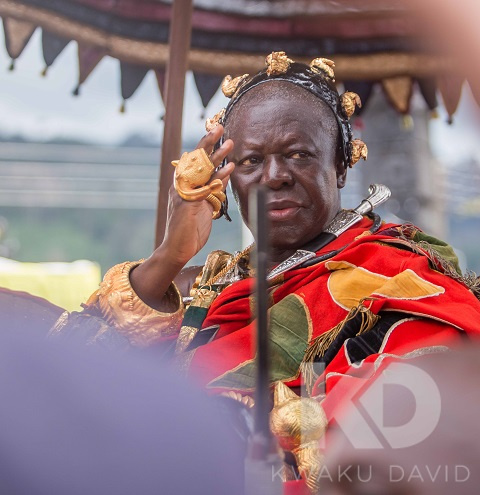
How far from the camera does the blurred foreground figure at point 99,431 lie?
3.07 ft

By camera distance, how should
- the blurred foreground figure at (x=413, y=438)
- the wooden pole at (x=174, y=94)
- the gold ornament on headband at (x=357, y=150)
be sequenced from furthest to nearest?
the wooden pole at (x=174, y=94)
the gold ornament on headband at (x=357, y=150)
the blurred foreground figure at (x=413, y=438)

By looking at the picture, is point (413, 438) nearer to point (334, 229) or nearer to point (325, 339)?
point (325, 339)

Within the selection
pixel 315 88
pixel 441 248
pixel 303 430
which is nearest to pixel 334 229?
pixel 441 248

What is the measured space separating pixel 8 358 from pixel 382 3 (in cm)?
199

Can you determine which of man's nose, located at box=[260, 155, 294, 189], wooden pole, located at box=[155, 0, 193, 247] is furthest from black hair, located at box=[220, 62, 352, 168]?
wooden pole, located at box=[155, 0, 193, 247]

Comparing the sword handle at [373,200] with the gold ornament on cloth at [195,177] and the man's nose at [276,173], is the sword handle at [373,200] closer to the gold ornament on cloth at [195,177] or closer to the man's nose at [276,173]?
the man's nose at [276,173]

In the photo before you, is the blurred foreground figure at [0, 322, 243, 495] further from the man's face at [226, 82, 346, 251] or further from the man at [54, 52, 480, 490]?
the man's face at [226, 82, 346, 251]

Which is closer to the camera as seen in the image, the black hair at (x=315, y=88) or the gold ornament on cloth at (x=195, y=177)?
the gold ornament on cloth at (x=195, y=177)

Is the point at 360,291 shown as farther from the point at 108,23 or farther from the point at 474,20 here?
the point at 108,23

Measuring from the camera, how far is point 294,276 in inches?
70.6

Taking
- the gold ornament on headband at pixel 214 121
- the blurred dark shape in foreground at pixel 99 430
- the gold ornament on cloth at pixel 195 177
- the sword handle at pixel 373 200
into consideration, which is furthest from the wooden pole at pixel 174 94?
the blurred dark shape in foreground at pixel 99 430

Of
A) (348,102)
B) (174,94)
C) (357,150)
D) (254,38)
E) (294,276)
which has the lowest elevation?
(294,276)

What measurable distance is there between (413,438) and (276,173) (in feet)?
2.71

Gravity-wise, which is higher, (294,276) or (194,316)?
(294,276)
